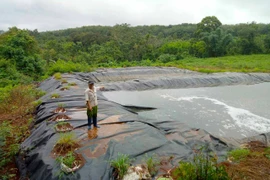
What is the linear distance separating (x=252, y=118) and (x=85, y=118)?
14.4ft

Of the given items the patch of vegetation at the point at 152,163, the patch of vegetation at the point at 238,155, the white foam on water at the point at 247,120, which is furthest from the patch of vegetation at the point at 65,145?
the white foam on water at the point at 247,120

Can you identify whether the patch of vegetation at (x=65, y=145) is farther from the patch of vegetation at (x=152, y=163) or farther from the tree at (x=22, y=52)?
the tree at (x=22, y=52)

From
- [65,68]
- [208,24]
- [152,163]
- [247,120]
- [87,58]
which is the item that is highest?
[208,24]

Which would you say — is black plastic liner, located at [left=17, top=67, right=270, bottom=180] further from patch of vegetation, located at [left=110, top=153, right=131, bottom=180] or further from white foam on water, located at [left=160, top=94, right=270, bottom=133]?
white foam on water, located at [left=160, top=94, right=270, bottom=133]

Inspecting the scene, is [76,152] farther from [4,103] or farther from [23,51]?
[23,51]

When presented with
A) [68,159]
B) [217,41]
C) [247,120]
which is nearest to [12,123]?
[68,159]

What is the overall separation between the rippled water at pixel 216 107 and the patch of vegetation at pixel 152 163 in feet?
7.64

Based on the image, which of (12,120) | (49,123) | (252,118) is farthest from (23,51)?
(252,118)

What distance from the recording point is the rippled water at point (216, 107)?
539cm

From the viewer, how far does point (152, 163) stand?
9.93 ft

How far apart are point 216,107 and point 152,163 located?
4.62 m

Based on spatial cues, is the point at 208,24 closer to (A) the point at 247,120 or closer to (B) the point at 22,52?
(B) the point at 22,52

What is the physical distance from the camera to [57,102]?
19.9 ft

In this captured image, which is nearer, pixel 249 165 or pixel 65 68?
pixel 249 165
